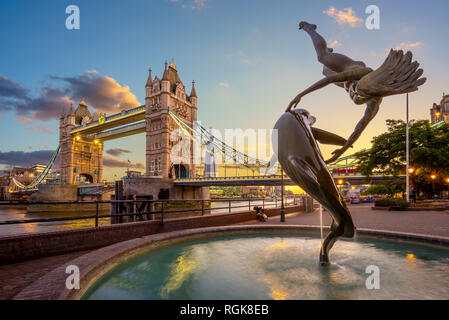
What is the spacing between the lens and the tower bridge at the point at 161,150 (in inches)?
1424

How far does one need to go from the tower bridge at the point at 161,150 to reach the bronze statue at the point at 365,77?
91.7ft

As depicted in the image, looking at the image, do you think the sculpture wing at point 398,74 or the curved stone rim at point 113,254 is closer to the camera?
the curved stone rim at point 113,254

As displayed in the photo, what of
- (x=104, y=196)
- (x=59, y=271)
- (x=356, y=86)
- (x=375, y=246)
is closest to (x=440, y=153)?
(x=375, y=246)

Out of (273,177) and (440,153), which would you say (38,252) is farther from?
(273,177)

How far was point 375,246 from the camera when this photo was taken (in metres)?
5.61

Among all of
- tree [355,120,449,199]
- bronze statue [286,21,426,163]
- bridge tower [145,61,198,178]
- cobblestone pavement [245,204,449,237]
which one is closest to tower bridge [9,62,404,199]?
bridge tower [145,61,198,178]

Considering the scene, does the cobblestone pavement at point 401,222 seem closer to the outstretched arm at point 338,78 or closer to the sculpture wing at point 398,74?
the sculpture wing at point 398,74

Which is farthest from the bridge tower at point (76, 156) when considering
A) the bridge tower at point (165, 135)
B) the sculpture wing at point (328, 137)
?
the sculpture wing at point (328, 137)

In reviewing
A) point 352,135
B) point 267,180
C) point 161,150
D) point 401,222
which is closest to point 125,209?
point 352,135

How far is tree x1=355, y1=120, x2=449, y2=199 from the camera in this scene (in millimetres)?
18688

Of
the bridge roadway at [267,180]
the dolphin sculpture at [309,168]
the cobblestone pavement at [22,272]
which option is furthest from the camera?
the bridge roadway at [267,180]

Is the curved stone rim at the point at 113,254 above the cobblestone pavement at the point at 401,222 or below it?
above

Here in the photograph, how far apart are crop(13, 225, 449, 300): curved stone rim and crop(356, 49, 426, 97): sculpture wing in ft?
12.0

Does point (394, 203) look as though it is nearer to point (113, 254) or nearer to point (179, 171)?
point (113, 254)
